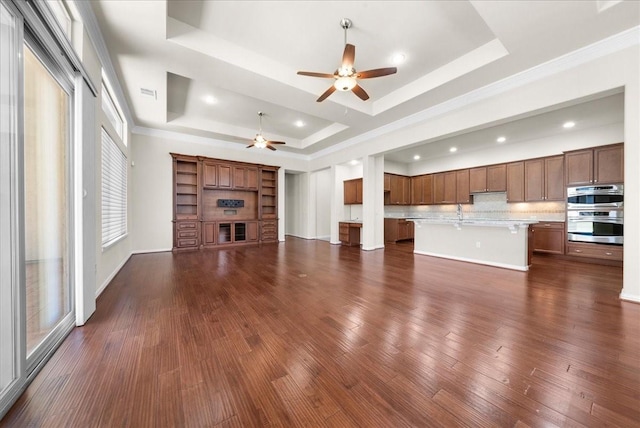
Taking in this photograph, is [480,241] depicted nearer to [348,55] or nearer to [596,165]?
[596,165]

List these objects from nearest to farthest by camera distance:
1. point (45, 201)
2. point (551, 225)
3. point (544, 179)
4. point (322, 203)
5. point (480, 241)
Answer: point (45, 201) < point (480, 241) < point (551, 225) < point (544, 179) < point (322, 203)

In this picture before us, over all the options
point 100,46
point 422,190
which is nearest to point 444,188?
point 422,190

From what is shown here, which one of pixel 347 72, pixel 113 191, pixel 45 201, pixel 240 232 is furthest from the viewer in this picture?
pixel 240 232

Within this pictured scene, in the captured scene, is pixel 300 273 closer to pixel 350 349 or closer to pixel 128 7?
pixel 350 349

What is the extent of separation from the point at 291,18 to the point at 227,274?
12.3 ft

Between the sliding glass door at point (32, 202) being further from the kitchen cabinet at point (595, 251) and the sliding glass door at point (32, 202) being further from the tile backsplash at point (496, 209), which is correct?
the tile backsplash at point (496, 209)

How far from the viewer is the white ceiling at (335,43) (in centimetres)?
254

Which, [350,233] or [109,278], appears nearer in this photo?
[109,278]

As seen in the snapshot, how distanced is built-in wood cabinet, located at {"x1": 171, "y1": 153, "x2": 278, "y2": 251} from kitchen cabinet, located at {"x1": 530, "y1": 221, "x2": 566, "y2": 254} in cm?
716

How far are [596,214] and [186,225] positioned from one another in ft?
30.8

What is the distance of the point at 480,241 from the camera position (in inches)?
187

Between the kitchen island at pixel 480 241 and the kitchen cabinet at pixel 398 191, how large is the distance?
8.81 ft

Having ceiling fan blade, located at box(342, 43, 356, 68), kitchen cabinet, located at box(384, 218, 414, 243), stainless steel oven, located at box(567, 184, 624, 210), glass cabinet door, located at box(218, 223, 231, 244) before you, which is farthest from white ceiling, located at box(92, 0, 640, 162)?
kitchen cabinet, located at box(384, 218, 414, 243)

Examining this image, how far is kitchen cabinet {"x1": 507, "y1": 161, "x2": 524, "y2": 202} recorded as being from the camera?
20.8 ft
